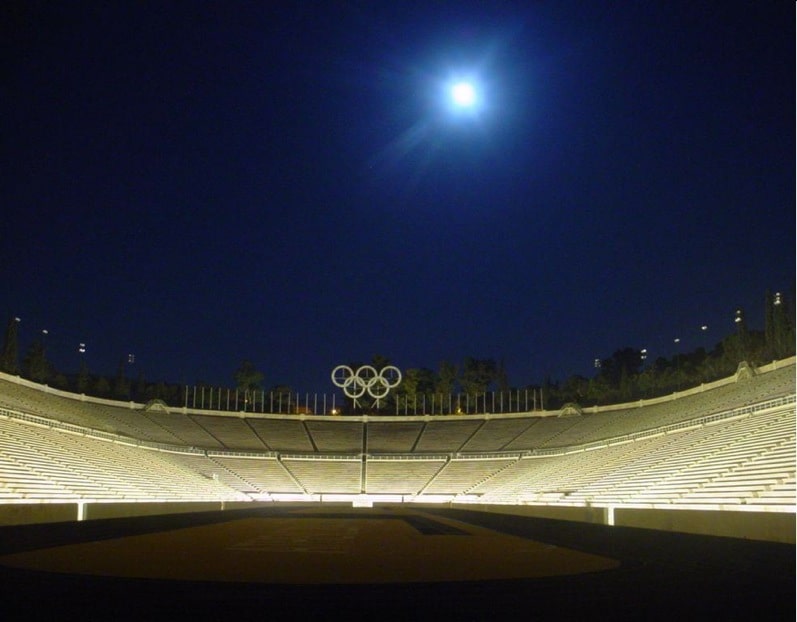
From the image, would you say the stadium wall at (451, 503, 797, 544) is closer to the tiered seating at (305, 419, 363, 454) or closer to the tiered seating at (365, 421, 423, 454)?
the tiered seating at (365, 421, 423, 454)

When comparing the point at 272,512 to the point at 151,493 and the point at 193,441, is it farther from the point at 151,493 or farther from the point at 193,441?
the point at 193,441

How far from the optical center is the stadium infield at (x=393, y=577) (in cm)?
852

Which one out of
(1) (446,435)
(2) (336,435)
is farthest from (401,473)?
(2) (336,435)

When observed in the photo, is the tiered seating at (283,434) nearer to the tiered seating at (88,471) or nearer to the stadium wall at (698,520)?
the tiered seating at (88,471)

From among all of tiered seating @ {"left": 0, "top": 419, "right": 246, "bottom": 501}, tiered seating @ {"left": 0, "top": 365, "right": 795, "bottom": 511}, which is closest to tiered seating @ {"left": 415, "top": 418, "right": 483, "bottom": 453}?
tiered seating @ {"left": 0, "top": 365, "right": 795, "bottom": 511}

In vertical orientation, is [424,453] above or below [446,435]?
below

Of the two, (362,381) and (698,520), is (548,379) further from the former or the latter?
(698,520)

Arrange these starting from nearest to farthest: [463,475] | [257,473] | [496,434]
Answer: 1. [463,475]
2. [257,473]
3. [496,434]

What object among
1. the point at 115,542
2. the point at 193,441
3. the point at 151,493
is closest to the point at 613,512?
the point at 115,542

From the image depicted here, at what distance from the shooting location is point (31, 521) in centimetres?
2456

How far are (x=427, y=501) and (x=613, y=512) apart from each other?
1382 inches

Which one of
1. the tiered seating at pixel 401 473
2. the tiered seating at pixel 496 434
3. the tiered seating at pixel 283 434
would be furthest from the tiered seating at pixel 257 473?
the tiered seating at pixel 496 434

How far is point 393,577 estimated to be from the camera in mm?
11969

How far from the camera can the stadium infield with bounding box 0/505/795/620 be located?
852cm
